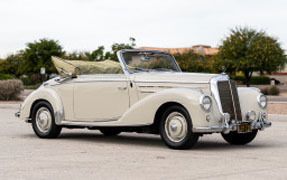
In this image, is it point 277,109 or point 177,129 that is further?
point 277,109

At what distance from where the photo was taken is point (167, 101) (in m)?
8.64

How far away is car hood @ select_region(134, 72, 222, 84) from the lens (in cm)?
877

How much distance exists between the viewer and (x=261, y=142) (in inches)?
397

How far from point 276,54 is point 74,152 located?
4182 centimetres

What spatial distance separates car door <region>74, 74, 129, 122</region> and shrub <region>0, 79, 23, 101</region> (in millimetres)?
18106

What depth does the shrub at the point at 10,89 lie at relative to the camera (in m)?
27.5

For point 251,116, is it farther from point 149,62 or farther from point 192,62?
point 192,62

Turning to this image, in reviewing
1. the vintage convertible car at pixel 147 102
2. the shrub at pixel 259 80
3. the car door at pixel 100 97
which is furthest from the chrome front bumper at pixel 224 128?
the shrub at pixel 259 80

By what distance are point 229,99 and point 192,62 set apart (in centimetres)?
5398

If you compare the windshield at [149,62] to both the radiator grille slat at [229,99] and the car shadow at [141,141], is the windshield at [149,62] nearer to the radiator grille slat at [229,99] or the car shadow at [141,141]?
the car shadow at [141,141]

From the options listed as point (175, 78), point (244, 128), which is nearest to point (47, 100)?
point (175, 78)

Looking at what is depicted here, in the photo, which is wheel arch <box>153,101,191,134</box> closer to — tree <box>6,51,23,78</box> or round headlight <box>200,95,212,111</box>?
round headlight <box>200,95,212,111</box>

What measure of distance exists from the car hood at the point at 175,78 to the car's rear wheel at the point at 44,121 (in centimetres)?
205

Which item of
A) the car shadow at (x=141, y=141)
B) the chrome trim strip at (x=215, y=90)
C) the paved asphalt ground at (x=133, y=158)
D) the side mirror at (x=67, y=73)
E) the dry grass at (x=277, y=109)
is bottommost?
the dry grass at (x=277, y=109)
